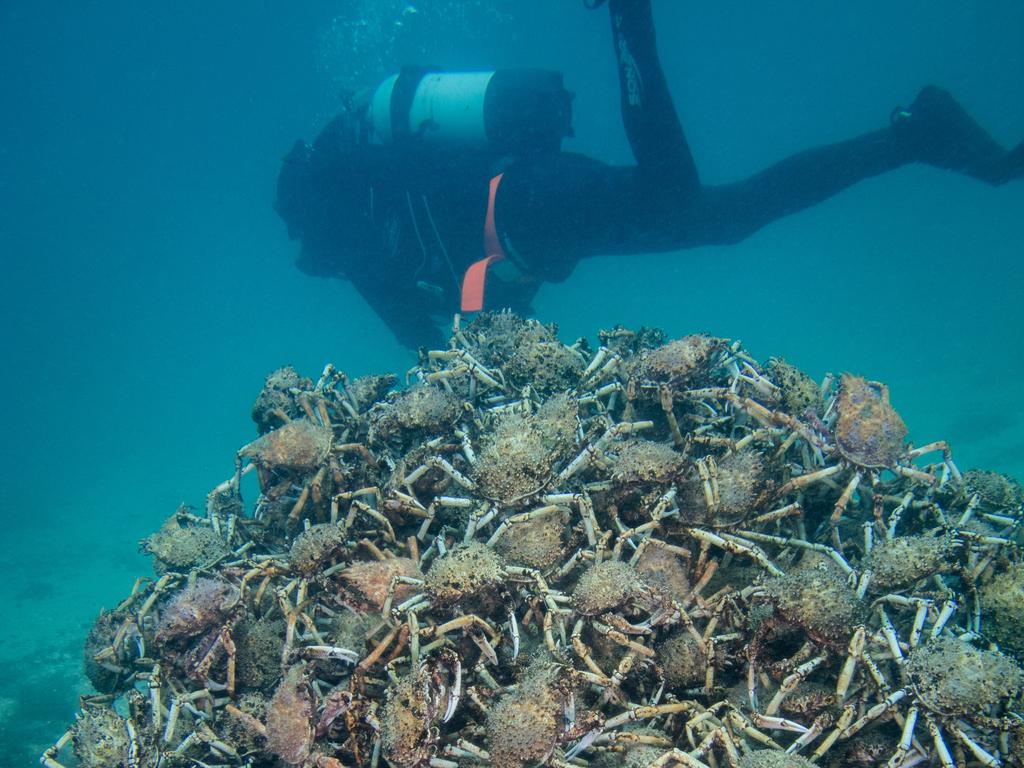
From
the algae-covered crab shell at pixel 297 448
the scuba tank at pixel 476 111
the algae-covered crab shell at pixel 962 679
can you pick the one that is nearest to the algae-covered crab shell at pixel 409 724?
the algae-covered crab shell at pixel 297 448

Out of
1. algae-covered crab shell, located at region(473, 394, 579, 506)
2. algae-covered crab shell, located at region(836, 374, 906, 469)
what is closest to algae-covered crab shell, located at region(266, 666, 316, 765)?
algae-covered crab shell, located at region(473, 394, 579, 506)

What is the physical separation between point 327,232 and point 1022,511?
10.0 metres

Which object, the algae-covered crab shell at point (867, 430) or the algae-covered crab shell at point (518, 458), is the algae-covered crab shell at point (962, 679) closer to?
the algae-covered crab shell at point (867, 430)

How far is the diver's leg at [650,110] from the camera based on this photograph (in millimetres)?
7977

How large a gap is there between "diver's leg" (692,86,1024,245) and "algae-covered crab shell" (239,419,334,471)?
22.9ft

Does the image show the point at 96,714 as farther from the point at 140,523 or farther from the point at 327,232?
the point at 140,523

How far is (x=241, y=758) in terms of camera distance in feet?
7.83

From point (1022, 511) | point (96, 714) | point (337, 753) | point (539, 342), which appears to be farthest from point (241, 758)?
point (1022, 511)

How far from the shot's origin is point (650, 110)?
8.06m

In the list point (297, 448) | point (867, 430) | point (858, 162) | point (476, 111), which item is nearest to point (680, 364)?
point (867, 430)

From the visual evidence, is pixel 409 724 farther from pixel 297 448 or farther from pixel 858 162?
pixel 858 162

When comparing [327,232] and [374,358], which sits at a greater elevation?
[374,358]

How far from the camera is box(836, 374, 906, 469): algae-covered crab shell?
8.73 feet

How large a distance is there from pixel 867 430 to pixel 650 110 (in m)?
6.78
